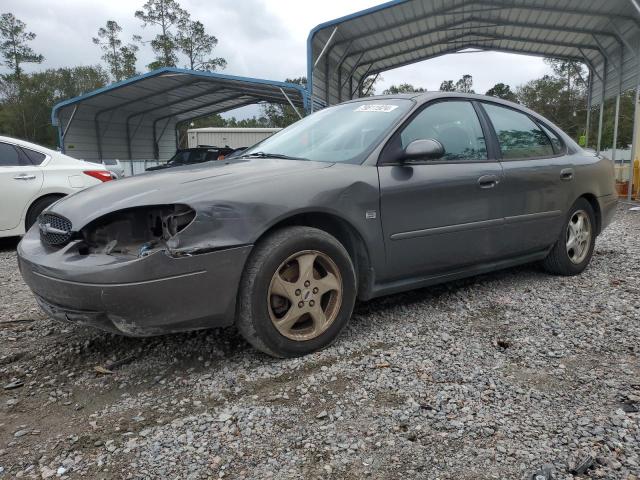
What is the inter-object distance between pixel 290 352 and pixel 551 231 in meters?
2.64

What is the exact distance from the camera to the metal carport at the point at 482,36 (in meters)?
14.3

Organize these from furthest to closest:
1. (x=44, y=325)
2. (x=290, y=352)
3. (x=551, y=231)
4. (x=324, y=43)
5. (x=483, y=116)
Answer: (x=324, y=43)
(x=551, y=231)
(x=483, y=116)
(x=44, y=325)
(x=290, y=352)

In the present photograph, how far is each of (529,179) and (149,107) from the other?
81.1 ft

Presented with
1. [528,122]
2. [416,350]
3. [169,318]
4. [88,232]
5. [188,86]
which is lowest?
[416,350]

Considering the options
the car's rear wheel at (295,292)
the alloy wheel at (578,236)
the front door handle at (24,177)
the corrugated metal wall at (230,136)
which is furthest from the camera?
the corrugated metal wall at (230,136)

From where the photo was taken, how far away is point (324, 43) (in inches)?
658

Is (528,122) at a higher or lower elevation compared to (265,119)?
lower

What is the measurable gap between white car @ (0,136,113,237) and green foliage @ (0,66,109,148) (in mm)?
41457

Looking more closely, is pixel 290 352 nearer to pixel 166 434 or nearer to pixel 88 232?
pixel 166 434

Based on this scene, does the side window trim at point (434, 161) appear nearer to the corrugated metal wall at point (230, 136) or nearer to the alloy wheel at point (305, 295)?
the alloy wheel at point (305, 295)

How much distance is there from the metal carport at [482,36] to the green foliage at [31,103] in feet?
111

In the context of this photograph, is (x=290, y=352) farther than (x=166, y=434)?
Yes

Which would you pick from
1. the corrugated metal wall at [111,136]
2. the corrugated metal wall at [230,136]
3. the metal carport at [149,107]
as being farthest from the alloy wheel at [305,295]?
the corrugated metal wall at [230,136]

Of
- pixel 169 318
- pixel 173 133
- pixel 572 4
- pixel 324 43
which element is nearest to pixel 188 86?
pixel 324 43
